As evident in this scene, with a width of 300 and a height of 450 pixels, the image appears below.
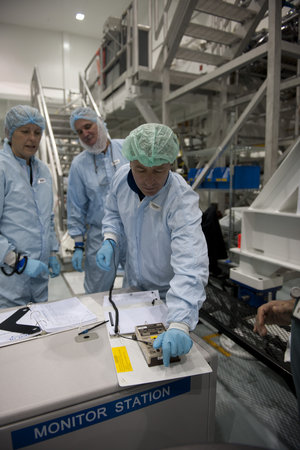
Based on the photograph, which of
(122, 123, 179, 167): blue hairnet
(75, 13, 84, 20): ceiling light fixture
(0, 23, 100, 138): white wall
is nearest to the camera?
(122, 123, 179, 167): blue hairnet

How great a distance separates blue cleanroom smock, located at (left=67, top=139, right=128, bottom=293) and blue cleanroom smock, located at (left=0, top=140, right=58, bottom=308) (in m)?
0.37

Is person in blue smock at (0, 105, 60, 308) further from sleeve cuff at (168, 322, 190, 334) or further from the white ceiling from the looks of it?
the white ceiling

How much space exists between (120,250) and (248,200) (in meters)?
2.50

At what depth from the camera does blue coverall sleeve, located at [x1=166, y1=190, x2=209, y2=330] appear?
0.91 meters

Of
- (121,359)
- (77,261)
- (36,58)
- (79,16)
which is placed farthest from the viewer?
(36,58)

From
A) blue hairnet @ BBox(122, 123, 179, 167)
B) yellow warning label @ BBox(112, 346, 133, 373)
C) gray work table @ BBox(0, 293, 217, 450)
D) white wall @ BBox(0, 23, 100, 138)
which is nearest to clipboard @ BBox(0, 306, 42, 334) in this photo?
gray work table @ BBox(0, 293, 217, 450)

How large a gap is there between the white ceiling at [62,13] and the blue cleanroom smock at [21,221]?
199 inches

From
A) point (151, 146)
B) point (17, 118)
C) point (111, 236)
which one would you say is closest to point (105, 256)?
point (111, 236)

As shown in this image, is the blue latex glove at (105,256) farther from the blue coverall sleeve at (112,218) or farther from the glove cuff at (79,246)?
the glove cuff at (79,246)

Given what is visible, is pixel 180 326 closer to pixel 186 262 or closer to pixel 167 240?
pixel 186 262

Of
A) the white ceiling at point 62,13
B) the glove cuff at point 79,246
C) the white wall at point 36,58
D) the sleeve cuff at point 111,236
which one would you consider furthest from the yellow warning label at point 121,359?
the white wall at point 36,58

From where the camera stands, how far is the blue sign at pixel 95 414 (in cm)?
66

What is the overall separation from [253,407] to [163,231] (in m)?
1.12

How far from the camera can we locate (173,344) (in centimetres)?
80
